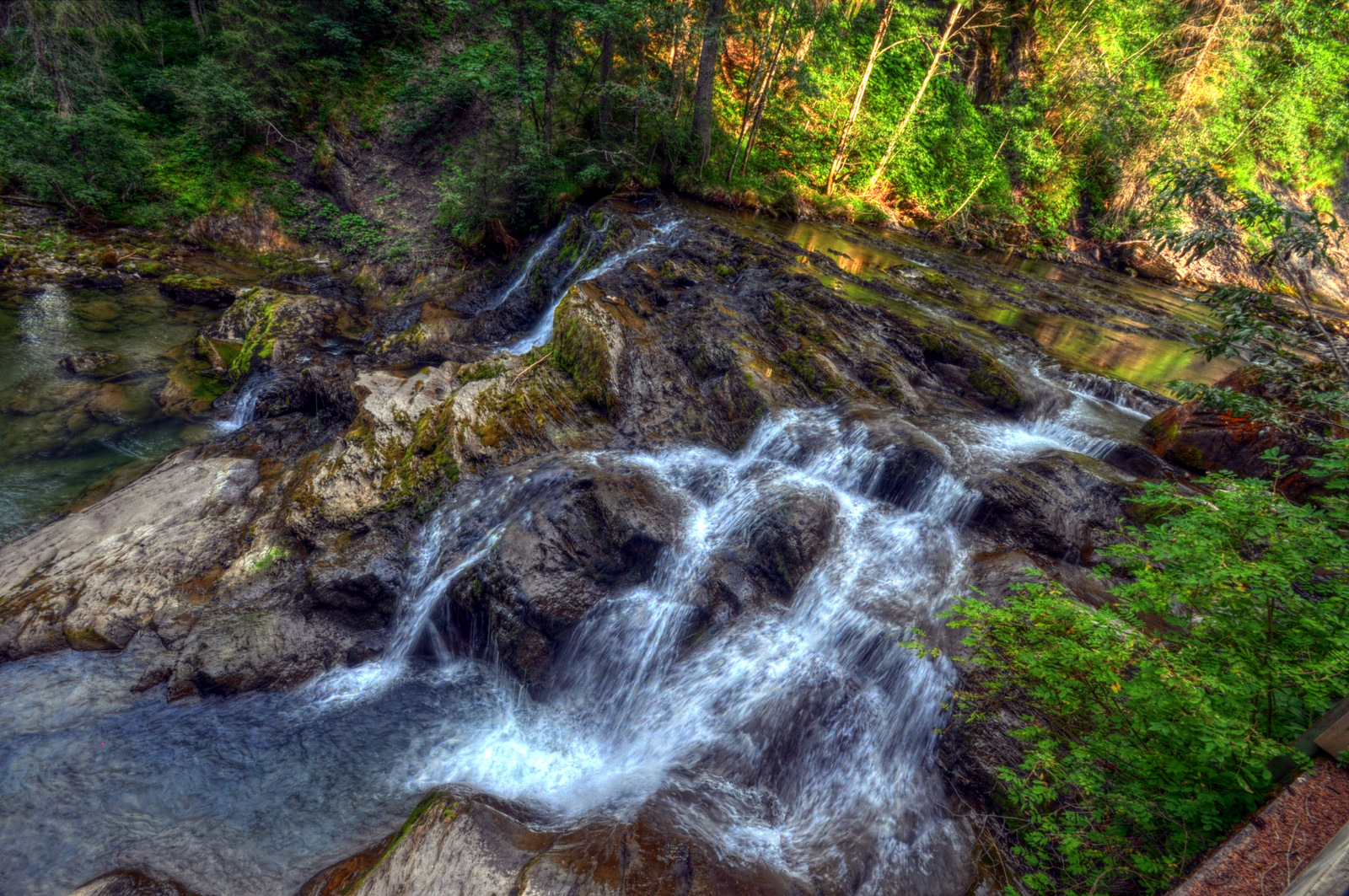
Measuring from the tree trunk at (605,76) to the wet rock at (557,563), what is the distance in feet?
39.3

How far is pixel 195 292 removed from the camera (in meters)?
13.7

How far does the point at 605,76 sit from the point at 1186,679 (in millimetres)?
17083

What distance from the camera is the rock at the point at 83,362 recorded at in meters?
10.6

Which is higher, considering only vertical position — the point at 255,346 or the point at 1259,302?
the point at 1259,302

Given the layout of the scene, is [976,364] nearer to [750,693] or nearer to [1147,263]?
[750,693]

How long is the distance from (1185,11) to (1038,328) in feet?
76.4

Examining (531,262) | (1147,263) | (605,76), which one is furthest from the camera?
(1147,263)

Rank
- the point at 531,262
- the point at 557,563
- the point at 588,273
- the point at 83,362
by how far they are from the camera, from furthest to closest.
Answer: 1. the point at 531,262
2. the point at 588,273
3. the point at 83,362
4. the point at 557,563

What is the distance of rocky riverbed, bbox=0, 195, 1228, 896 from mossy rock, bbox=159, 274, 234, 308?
144 inches

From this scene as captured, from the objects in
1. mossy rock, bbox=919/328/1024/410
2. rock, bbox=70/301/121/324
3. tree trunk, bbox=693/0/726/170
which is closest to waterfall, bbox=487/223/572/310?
tree trunk, bbox=693/0/726/170

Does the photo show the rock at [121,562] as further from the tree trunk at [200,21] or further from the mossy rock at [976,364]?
the tree trunk at [200,21]

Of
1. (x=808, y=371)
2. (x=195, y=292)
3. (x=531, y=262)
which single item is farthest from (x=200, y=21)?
(x=808, y=371)

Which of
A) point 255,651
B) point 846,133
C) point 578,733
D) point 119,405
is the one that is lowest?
point 578,733

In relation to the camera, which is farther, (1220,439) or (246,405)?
(246,405)
